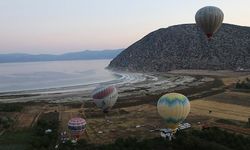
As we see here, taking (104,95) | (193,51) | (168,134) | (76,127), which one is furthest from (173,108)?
(193,51)

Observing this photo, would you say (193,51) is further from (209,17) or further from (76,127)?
(76,127)

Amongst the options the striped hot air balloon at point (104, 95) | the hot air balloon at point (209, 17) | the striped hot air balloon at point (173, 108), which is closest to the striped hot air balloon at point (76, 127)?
the striped hot air balloon at point (173, 108)

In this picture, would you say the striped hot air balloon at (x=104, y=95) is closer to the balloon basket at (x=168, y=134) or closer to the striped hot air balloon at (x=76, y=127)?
the striped hot air balloon at (x=76, y=127)

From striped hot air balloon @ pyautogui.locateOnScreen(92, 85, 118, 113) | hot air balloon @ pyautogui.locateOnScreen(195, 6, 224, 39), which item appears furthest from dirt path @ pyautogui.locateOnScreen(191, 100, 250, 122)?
striped hot air balloon @ pyautogui.locateOnScreen(92, 85, 118, 113)

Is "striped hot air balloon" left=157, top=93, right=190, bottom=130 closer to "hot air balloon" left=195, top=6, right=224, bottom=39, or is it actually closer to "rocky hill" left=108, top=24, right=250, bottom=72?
"hot air balloon" left=195, top=6, right=224, bottom=39

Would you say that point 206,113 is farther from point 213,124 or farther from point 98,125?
point 98,125
